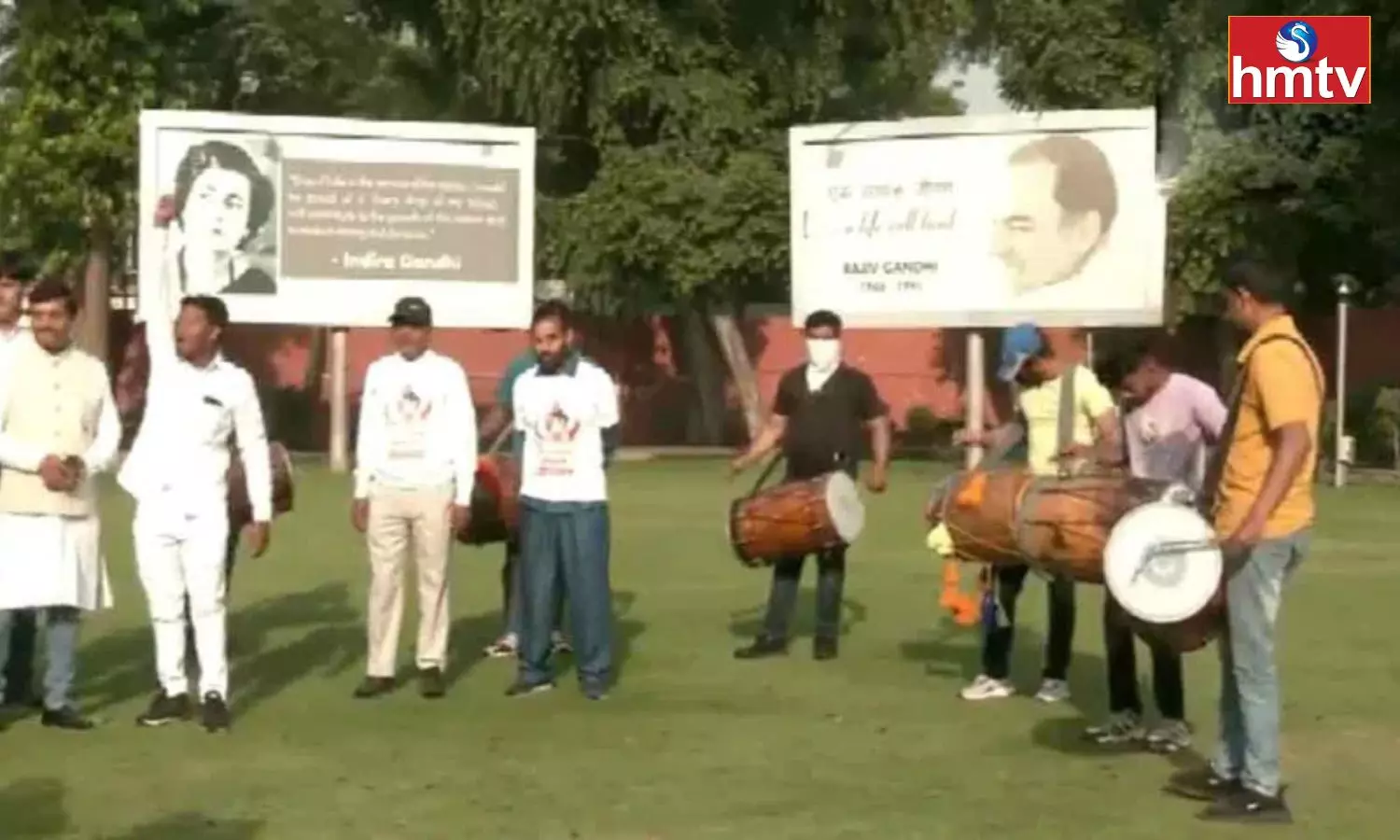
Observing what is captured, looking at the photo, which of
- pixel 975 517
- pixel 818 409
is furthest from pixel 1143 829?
pixel 818 409

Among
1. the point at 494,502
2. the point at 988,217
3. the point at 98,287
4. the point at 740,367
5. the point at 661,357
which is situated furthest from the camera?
the point at 661,357

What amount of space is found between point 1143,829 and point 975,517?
7.64 ft

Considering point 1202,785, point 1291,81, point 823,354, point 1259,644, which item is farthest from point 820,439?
point 1291,81

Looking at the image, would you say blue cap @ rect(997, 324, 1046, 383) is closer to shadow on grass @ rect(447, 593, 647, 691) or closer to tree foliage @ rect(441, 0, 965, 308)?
shadow on grass @ rect(447, 593, 647, 691)

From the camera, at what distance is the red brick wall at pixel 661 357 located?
40469 mm

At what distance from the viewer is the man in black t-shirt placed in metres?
12.9

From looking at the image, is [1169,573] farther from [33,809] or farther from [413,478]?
[33,809]

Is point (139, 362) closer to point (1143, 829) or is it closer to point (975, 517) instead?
point (975, 517)

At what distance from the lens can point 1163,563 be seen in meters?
8.79

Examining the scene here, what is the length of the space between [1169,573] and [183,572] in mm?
4208

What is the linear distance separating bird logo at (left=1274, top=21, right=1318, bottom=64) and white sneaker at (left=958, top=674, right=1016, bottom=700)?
22.6m

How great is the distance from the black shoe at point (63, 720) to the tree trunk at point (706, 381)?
1145 inches

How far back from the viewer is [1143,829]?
844cm

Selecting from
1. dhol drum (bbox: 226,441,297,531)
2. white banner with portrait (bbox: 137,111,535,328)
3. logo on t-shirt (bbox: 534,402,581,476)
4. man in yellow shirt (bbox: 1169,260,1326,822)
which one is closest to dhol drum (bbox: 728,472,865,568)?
logo on t-shirt (bbox: 534,402,581,476)
